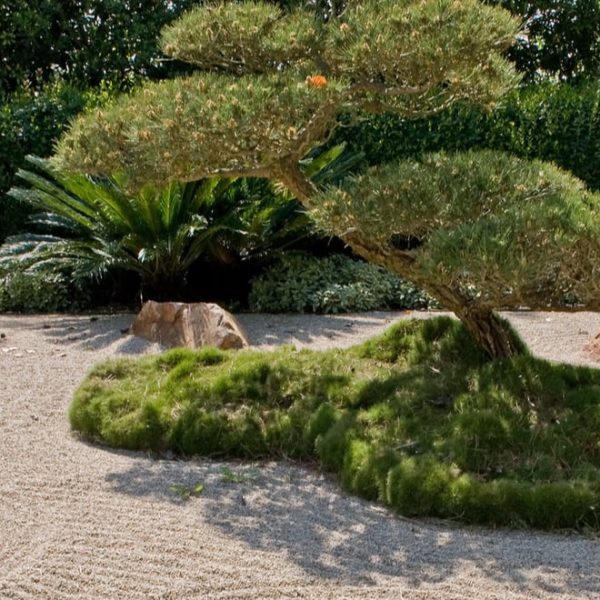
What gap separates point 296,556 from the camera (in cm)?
323

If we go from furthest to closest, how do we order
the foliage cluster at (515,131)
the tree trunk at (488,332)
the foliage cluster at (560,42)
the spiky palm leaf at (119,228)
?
the foliage cluster at (560,42), the foliage cluster at (515,131), the spiky palm leaf at (119,228), the tree trunk at (488,332)

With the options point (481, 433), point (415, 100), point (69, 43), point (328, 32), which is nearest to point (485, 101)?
point (415, 100)

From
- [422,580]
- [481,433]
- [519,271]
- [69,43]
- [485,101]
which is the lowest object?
[422,580]

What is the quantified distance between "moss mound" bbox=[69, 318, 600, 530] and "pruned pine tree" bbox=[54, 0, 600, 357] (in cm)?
34

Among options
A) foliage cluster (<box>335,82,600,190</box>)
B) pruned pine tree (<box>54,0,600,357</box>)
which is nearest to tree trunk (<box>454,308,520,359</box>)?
pruned pine tree (<box>54,0,600,357</box>)

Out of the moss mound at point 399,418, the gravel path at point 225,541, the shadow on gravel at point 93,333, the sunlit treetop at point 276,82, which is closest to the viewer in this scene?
the gravel path at point 225,541

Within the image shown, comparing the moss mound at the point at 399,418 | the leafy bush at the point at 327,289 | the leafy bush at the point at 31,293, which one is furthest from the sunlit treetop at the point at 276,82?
the leafy bush at the point at 31,293

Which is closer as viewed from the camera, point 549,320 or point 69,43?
point 549,320

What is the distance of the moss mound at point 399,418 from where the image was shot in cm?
366

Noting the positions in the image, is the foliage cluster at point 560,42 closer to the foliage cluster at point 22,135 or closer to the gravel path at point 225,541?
the foliage cluster at point 22,135

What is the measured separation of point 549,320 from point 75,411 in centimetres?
407

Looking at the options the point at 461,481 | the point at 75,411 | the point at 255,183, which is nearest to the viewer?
the point at 461,481

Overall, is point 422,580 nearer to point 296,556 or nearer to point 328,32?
point 296,556

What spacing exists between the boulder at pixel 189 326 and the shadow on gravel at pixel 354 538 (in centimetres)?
211
